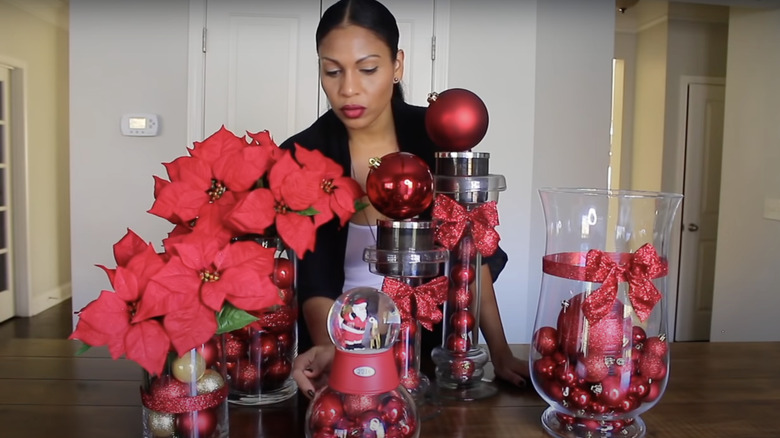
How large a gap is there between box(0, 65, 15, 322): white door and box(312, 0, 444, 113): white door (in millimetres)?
2538

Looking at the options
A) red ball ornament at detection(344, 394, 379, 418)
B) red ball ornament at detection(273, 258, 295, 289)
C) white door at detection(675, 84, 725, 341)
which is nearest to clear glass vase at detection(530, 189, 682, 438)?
red ball ornament at detection(344, 394, 379, 418)

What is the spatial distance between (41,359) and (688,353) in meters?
1.09

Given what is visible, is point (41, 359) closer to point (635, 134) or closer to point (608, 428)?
point (608, 428)

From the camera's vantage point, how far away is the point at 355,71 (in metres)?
0.99

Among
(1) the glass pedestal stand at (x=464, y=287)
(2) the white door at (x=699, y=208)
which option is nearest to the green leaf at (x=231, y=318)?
(1) the glass pedestal stand at (x=464, y=287)

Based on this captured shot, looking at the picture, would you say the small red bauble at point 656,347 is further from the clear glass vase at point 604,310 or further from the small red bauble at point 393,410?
the small red bauble at point 393,410

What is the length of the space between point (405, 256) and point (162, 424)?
1.03 ft

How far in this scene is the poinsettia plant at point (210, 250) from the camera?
0.52m

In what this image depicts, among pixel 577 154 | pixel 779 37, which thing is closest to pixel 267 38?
pixel 577 154

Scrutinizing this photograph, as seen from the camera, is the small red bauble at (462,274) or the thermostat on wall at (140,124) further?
the thermostat on wall at (140,124)

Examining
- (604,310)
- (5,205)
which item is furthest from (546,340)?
(5,205)

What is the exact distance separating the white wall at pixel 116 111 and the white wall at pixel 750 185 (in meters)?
2.63

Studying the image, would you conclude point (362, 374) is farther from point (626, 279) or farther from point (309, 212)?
point (626, 279)

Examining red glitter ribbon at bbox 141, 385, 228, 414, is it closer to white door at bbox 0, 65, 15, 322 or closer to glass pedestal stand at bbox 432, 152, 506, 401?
glass pedestal stand at bbox 432, 152, 506, 401
